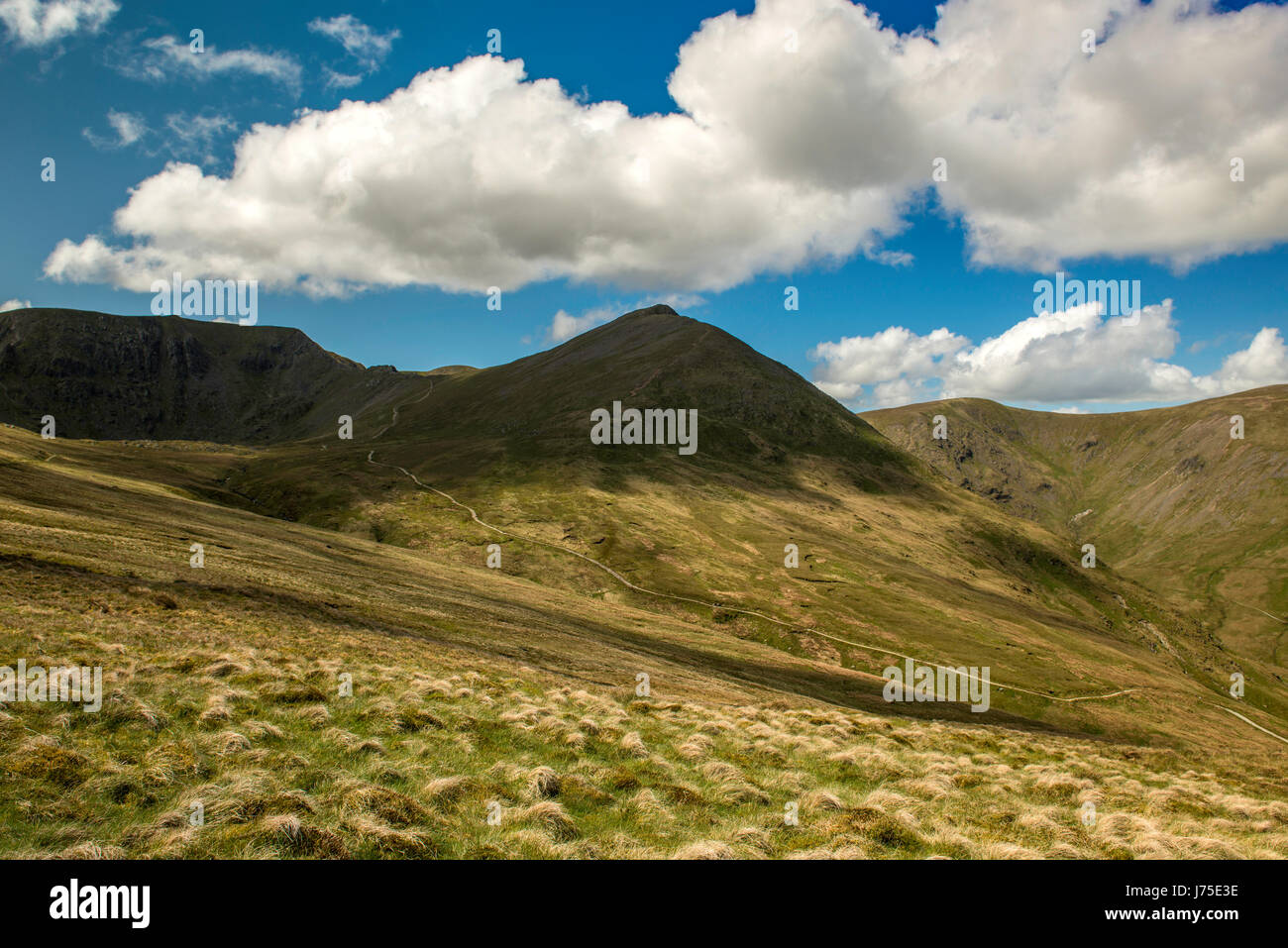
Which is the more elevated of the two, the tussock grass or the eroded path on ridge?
the tussock grass

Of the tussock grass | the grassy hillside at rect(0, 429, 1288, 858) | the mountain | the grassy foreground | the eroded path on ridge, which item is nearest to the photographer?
the tussock grass

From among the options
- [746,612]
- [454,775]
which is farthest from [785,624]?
[454,775]

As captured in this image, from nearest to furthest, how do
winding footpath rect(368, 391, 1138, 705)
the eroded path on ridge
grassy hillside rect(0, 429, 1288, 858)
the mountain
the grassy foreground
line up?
1. the grassy foreground
2. grassy hillside rect(0, 429, 1288, 858)
3. the mountain
4. the eroded path on ridge
5. winding footpath rect(368, 391, 1138, 705)

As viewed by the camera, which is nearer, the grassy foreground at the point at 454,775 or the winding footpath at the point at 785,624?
the grassy foreground at the point at 454,775

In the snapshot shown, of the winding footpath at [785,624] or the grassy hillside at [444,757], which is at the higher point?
the grassy hillside at [444,757]

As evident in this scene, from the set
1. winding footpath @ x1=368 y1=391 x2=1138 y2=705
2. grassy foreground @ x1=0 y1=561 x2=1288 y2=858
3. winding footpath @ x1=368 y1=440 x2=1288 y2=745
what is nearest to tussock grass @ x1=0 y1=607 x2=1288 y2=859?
grassy foreground @ x1=0 y1=561 x2=1288 y2=858

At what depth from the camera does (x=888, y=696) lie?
53.8 meters

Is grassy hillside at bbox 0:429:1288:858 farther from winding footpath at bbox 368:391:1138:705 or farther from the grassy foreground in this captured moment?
winding footpath at bbox 368:391:1138:705

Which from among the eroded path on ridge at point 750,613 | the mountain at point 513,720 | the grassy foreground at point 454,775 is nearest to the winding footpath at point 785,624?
the eroded path on ridge at point 750,613

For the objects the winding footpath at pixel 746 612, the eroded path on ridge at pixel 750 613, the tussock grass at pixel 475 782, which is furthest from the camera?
the winding footpath at pixel 746 612

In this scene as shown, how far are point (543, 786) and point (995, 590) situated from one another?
145m

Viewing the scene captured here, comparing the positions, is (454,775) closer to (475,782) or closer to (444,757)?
(475,782)

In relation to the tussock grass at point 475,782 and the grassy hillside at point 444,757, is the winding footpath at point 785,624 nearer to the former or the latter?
the grassy hillside at point 444,757
